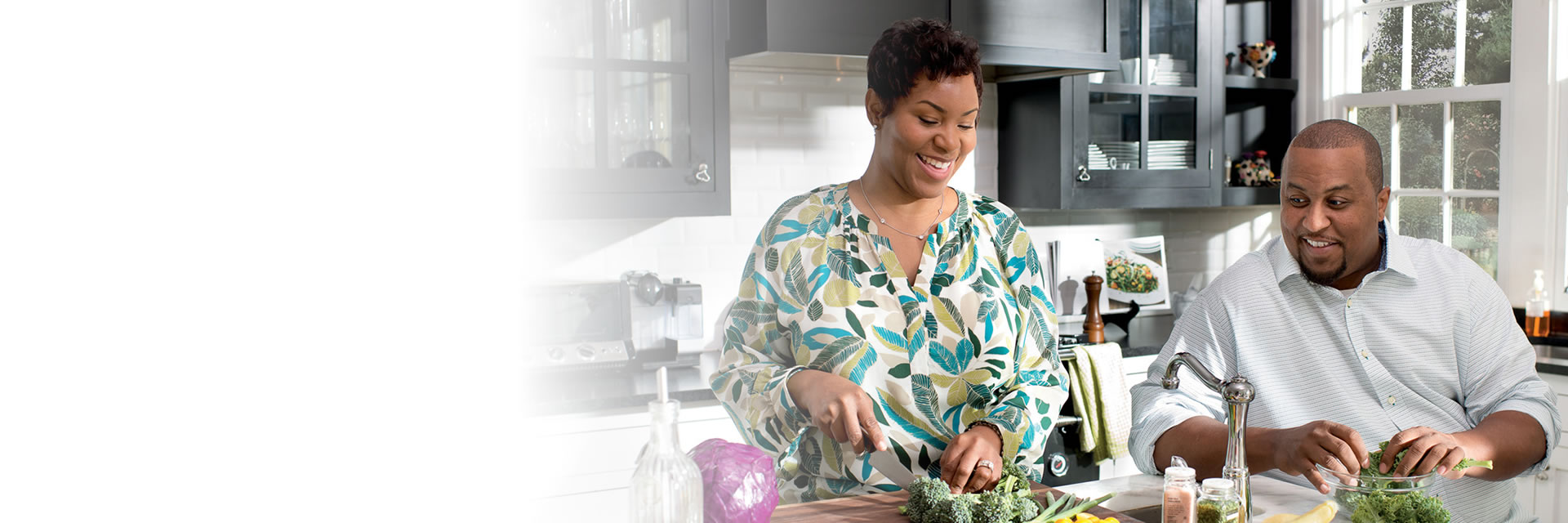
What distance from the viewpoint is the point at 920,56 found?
4.66 feet

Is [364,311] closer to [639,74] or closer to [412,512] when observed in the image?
[412,512]

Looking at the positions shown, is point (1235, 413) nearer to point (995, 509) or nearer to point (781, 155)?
point (995, 509)

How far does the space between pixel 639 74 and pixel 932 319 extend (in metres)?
1.46

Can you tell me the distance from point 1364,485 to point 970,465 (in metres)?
0.43

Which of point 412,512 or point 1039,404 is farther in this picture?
point 1039,404

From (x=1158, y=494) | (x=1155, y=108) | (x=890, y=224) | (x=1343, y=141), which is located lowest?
(x=1158, y=494)

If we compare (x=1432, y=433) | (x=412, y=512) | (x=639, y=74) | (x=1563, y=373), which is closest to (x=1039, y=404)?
(x=1432, y=433)

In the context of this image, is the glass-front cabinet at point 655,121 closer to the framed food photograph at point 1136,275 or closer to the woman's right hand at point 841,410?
the woman's right hand at point 841,410

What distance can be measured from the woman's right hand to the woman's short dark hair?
399 millimetres

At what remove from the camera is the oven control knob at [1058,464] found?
3.00 m

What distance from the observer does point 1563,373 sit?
2895mm

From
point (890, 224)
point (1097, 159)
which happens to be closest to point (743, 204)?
point (1097, 159)

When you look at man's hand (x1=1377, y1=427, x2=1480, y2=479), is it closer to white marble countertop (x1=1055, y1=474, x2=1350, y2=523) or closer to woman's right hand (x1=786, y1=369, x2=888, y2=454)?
white marble countertop (x1=1055, y1=474, x2=1350, y2=523)

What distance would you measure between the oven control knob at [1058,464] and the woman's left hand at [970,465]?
178cm
